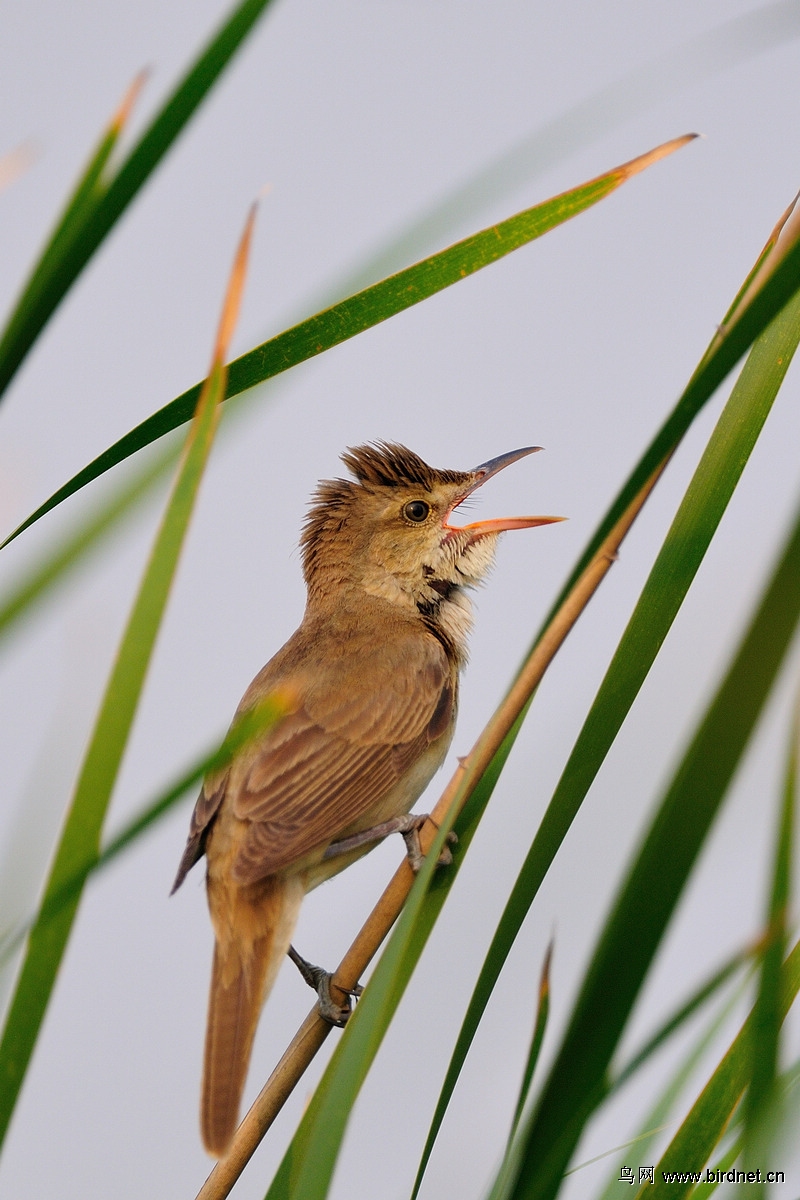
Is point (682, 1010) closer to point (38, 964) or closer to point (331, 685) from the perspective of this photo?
point (38, 964)

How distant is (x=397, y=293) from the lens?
186 centimetres

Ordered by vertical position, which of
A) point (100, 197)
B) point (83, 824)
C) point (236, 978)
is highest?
point (100, 197)

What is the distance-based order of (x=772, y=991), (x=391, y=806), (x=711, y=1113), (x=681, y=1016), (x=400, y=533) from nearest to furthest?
(x=772, y=991), (x=681, y=1016), (x=711, y=1113), (x=391, y=806), (x=400, y=533)

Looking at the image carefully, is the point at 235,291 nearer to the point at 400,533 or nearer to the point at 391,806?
the point at 391,806

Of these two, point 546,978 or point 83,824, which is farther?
point 546,978

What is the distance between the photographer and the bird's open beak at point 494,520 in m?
3.85

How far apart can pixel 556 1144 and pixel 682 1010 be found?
31 cm

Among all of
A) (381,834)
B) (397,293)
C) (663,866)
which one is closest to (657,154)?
(397,293)

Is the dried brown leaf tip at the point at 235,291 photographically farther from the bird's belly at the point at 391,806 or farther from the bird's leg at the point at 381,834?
the bird's belly at the point at 391,806

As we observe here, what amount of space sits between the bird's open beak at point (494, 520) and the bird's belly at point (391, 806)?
81 cm

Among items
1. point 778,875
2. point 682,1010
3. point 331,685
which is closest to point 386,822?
point 331,685

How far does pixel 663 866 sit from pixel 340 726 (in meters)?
2.48

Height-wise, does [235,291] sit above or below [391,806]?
above

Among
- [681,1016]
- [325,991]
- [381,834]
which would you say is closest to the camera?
[681,1016]
